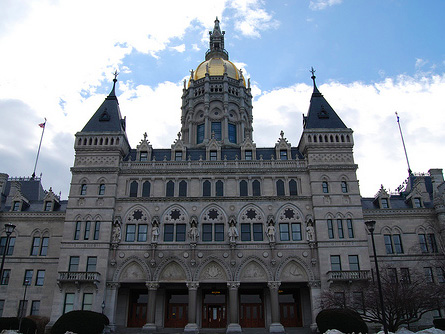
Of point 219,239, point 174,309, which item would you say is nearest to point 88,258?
point 174,309

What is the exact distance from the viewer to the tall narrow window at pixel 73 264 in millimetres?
38750

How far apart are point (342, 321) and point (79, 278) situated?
24304 mm

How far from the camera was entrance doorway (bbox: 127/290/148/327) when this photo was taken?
1567 inches

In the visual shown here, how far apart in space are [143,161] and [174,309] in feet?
53.9

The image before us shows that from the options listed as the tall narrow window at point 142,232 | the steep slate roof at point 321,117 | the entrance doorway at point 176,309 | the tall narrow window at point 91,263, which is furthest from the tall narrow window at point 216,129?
the tall narrow window at point 91,263

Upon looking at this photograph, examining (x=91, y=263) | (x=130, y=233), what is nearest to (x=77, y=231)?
(x=91, y=263)

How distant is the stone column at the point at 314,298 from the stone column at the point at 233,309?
7.07 meters

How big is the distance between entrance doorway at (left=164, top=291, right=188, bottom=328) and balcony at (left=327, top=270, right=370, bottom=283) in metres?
15.2

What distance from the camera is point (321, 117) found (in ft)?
152

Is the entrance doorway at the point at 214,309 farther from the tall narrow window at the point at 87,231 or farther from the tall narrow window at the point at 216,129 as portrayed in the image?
the tall narrow window at the point at 216,129

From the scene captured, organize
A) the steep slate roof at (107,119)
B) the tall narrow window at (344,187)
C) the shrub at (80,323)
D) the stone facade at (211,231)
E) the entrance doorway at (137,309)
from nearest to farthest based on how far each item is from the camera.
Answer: the shrub at (80,323) < the stone facade at (211,231) < the entrance doorway at (137,309) < the tall narrow window at (344,187) < the steep slate roof at (107,119)

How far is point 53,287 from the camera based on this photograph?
1636 inches

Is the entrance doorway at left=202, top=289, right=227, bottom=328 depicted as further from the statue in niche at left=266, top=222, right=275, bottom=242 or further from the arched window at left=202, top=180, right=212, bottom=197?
the arched window at left=202, top=180, right=212, bottom=197

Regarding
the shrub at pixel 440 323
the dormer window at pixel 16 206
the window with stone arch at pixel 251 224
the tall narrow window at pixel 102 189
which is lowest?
the shrub at pixel 440 323
